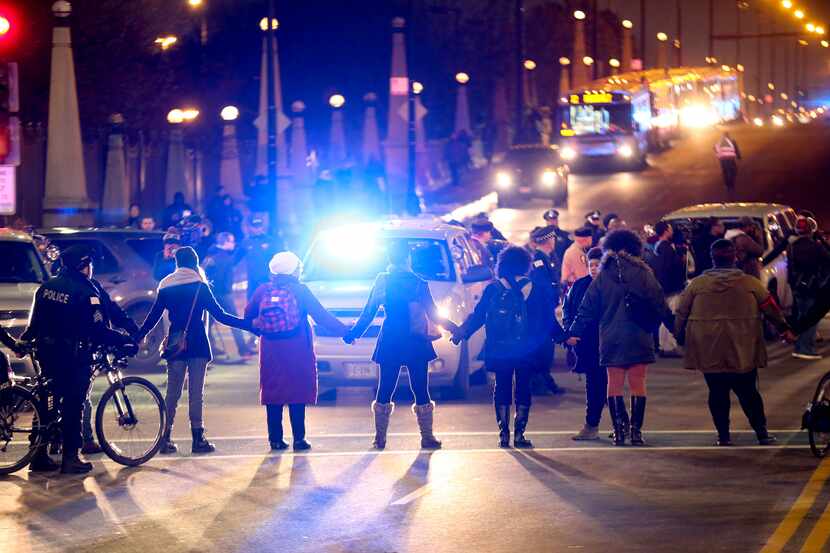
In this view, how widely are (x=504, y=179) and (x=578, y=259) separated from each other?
33.0m

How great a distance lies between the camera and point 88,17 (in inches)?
1471

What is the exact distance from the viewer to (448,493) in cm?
1112

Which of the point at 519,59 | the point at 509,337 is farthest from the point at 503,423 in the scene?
the point at 519,59

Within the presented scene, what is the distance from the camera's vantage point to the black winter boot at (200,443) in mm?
13250

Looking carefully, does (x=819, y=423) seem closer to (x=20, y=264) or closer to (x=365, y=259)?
(x=365, y=259)

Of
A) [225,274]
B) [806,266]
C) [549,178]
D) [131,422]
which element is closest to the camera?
[131,422]

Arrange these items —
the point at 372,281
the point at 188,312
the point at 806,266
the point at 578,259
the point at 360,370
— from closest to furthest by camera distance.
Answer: the point at 188,312 < the point at 360,370 < the point at 372,281 < the point at 578,259 < the point at 806,266

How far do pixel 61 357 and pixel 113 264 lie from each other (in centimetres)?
792

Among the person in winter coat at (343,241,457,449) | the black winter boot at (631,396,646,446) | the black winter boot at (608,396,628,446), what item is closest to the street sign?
the person in winter coat at (343,241,457,449)

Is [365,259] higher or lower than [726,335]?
higher

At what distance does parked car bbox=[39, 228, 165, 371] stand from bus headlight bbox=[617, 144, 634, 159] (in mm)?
40628

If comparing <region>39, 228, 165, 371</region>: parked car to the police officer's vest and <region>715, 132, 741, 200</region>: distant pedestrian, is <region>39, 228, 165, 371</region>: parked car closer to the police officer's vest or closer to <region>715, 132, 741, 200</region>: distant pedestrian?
<region>715, 132, 741, 200</region>: distant pedestrian

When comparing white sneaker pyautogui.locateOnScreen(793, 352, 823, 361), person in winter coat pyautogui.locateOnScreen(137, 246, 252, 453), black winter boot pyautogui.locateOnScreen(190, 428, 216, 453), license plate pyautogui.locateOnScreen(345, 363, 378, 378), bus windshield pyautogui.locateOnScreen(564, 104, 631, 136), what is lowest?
black winter boot pyautogui.locateOnScreen(190, 428, 216, 453)

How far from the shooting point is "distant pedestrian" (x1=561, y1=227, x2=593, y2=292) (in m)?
18.3
